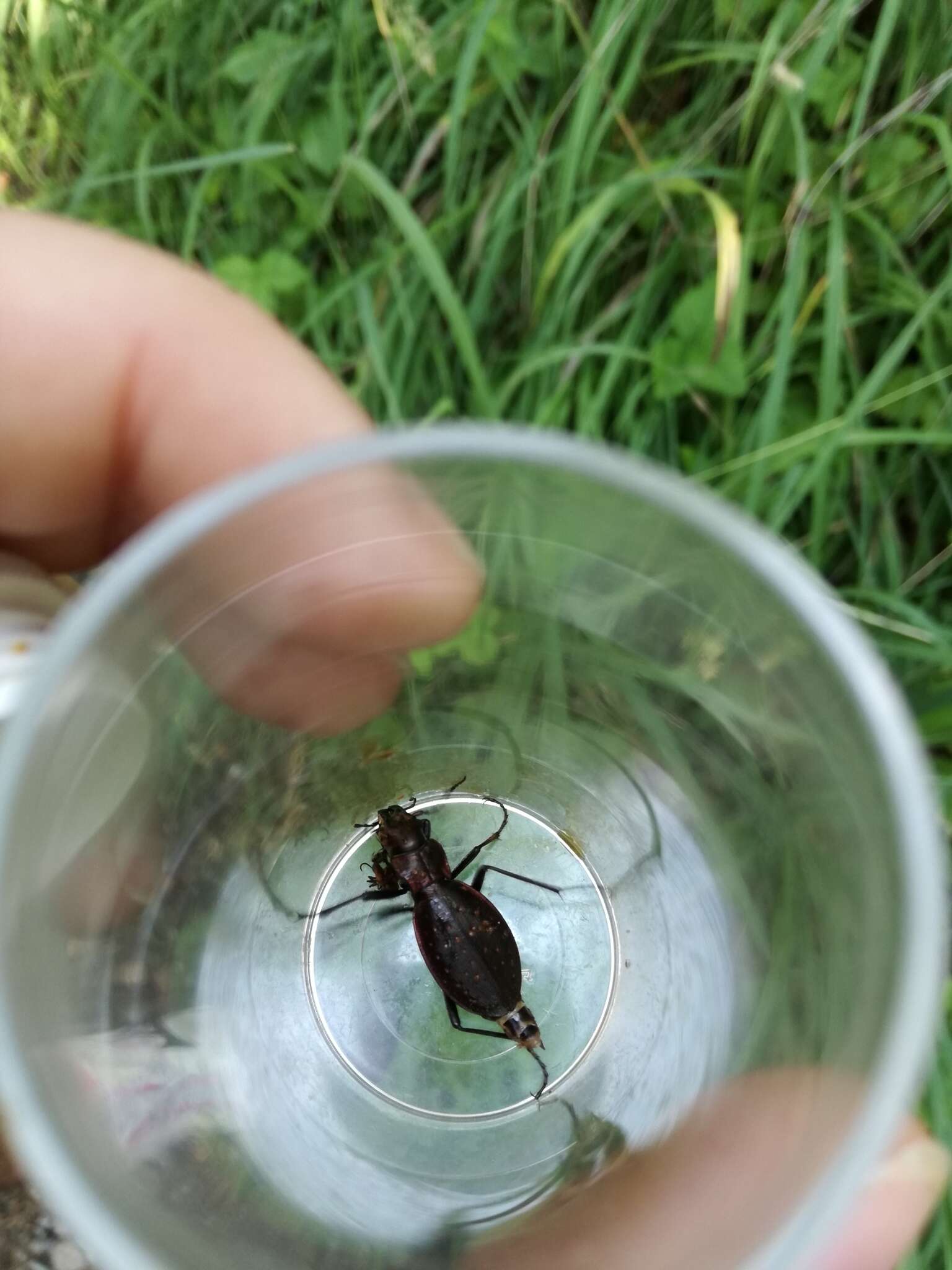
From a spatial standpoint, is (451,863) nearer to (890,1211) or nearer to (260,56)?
(890,1211)

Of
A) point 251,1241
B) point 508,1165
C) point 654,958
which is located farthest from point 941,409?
point 251,1241

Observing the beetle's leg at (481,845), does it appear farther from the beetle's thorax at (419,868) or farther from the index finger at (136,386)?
the index finger at (136,386)

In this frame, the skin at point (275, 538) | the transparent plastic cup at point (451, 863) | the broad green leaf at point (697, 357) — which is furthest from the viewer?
the broad green leaf at point (697, 357)

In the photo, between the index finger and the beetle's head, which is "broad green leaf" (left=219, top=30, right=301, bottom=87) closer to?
the index finger

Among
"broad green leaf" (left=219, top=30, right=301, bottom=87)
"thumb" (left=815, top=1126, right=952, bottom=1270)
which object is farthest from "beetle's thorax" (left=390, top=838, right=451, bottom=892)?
"broad green leaf" (left=219, top=30, right=301, bottom=87)

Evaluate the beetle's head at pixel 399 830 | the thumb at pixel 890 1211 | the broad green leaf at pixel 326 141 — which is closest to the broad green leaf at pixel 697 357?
the broad green leaf at pixel 326 141

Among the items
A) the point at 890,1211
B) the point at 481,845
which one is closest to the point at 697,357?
the point at 481,845
